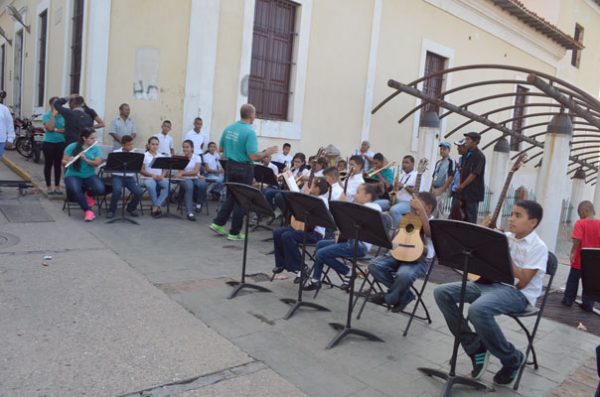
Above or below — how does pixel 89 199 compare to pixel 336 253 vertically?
below

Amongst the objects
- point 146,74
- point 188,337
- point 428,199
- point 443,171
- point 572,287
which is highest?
point 146,74

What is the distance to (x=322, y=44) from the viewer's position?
11164 mm

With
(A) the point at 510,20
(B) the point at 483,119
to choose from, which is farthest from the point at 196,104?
(A) the point at 510,20

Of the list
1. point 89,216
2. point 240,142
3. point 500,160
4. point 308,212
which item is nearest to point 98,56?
point 89,216

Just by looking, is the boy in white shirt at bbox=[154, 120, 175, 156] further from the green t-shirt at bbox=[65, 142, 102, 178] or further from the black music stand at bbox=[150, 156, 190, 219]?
the green t-shirt at bbox=[65, 142, 102, 178]

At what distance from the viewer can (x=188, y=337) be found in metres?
3.86

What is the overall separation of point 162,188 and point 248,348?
5.20 m

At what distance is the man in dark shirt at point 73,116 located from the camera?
834 cm

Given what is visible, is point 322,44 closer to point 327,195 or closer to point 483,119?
point 483,119

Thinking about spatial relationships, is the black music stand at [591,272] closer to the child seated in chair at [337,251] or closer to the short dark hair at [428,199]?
the short dark hair at [428,199]

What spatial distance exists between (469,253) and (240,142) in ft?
15.4

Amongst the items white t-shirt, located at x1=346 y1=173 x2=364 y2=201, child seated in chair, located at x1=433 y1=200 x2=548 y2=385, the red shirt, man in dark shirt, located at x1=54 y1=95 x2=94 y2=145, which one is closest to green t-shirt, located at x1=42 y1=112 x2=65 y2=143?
man in dark shirt, located at x1=54 y1=95 x2=94 y2=145

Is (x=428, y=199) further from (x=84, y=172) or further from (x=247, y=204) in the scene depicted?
(x=84, y=172)

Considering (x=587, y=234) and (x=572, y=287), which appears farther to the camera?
(x=572, y=287)
